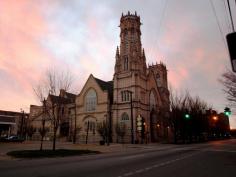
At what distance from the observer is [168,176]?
9.52 meters

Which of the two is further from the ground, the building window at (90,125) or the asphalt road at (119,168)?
the building window at (90,125)

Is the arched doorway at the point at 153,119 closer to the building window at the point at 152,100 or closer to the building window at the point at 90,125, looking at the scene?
the building window at the point at 152,100

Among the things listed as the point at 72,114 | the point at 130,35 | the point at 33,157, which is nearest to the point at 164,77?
Answer: the point at 130,35

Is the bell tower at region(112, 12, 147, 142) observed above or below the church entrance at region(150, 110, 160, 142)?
above

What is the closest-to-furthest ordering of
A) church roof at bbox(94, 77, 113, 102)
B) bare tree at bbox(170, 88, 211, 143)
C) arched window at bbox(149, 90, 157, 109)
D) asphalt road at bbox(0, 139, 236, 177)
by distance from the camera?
1. asphalt road at bbox(0, 139, 236, 177)
2. bare tree at bbox(170, 88, 211, 143)
3. church roof at bbox(94, 77, 113, 102)
4. arched window at bbox(149, 90, 157, 109)

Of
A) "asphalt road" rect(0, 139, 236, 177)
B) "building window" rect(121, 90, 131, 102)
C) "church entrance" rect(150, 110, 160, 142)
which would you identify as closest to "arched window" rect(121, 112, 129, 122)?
"building window" rect(121, 90, 131, 102)

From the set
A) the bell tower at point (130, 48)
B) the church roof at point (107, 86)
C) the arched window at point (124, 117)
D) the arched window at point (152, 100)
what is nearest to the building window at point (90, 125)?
the church roof at point (107, 86)

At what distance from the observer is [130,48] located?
206ft

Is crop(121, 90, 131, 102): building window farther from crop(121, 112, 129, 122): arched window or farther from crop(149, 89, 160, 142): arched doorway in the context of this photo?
crop(149, 89, 160, 142): arched doorway

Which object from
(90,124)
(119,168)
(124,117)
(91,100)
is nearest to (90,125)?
(90,124)

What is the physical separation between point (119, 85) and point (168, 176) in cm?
5199

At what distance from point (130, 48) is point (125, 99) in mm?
14649

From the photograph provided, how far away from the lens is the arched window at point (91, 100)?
212 feet

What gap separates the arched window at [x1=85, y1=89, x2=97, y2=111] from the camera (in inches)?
2549
